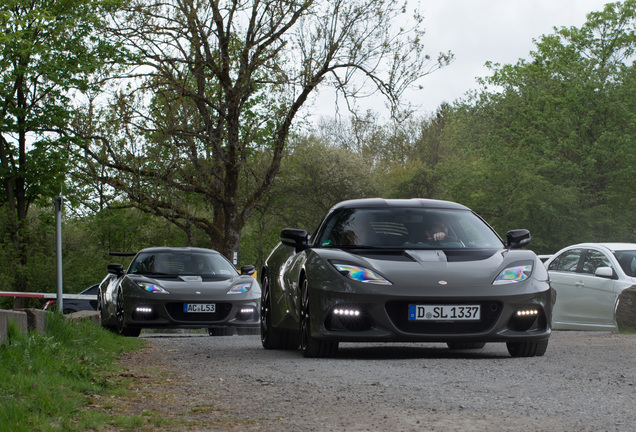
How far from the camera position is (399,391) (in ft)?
21.5

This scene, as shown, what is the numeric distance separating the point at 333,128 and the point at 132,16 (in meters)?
48.3

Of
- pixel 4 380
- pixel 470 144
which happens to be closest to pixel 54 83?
pixel 4 380

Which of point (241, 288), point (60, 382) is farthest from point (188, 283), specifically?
point (60, 382)

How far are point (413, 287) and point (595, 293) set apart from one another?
25.8 feet

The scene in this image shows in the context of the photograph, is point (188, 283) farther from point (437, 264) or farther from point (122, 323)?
point (437, 264)

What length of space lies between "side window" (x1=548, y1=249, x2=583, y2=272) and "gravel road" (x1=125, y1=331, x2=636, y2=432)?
6.34 metres

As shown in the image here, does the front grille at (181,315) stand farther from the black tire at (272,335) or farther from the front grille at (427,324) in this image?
the front grille at (427,324)

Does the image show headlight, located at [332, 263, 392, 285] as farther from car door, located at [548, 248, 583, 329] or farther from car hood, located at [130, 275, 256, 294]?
car door, located at [548, 248, 583, 329]

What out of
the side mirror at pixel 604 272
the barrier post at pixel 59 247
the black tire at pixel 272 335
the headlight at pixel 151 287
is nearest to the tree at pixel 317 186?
the headlight at pixel 151 287

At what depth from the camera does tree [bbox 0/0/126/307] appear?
102ft

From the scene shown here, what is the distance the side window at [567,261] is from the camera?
1666cm

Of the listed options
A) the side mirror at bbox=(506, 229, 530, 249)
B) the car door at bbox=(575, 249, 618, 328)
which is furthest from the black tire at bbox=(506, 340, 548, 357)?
the car door at bbox=(575, 249, 618, 328)

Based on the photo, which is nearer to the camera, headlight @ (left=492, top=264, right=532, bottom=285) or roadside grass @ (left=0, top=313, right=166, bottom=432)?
roadside grass @ (left=0, top=313, right=166, bottom=432)

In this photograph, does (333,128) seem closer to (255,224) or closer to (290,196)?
(255,224)
